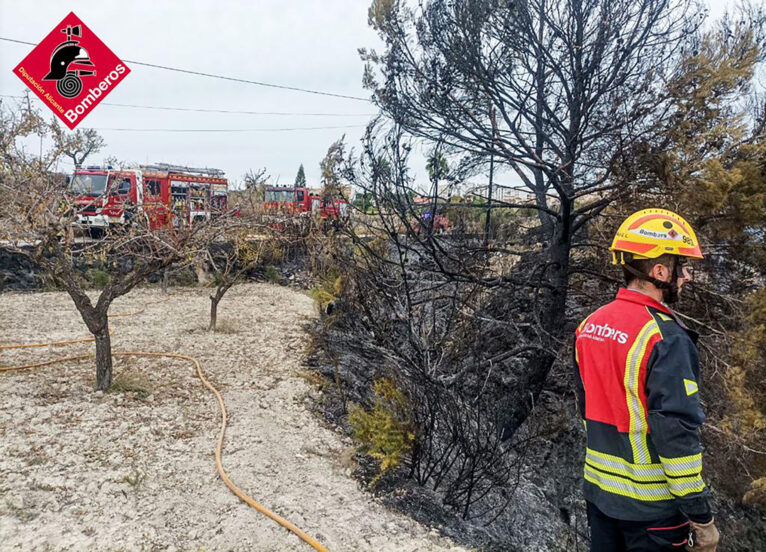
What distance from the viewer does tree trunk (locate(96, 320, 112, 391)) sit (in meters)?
4.84

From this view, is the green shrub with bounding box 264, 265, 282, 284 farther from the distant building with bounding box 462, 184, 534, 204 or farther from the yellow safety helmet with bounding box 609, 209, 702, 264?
the yellow safety helmet with bounding box 609, 209, 702, 264

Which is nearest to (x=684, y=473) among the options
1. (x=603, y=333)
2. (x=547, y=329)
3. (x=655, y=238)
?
(x=603, y=333)

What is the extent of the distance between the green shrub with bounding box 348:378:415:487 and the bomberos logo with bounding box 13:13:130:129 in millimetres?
4584

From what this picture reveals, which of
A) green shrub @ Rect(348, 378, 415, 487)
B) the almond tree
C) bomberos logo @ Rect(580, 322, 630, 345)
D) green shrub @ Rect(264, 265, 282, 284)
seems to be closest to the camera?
bomberos logo @ Rect(580, 322, 630, 345)

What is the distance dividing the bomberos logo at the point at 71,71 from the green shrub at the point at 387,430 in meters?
4.58

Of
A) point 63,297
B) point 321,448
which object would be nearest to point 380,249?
point 321,448

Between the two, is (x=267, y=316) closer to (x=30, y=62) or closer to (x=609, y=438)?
(x=30, y=62)

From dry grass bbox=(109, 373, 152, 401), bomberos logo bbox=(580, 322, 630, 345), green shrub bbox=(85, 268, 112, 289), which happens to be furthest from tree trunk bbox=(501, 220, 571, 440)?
green shrub bbox=(85, 268, 112, 289)

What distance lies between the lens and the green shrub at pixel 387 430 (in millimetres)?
3854

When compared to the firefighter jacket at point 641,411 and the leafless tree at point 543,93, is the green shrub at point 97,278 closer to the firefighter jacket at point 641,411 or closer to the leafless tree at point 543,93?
the leafless tree at point 543,93

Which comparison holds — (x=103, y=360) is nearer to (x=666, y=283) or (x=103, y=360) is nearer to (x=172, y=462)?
(x=172, y=462)

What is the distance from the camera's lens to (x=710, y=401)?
4.01 meters

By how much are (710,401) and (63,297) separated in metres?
11.0

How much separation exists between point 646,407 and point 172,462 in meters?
3.43
